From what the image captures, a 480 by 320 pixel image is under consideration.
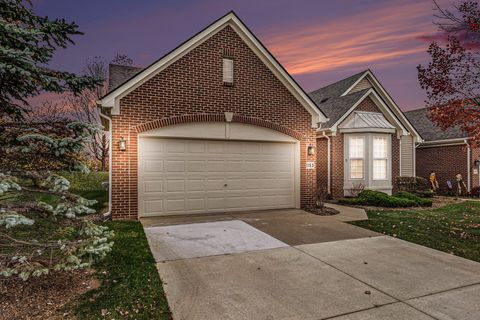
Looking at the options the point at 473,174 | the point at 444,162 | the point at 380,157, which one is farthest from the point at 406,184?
the point at 473,174

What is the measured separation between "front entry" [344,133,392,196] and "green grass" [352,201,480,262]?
330cm

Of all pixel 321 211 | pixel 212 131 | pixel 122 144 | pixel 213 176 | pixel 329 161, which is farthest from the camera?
pixel 329 161

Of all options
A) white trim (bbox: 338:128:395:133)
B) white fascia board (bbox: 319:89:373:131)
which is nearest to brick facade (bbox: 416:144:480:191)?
white trim (bbox: 338:128:395:133)

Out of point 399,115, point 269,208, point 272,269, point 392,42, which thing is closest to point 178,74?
point 269,208

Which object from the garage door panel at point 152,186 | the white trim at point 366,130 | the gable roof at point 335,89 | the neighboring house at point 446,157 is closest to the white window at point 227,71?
the garage door panel at point 152,186

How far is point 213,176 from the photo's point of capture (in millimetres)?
10102

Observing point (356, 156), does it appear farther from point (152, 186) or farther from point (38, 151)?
point (38, 151)

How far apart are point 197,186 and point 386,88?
A: 1440cm

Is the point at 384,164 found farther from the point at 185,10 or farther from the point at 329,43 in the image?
the point at 185,10

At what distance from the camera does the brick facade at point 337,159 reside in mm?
14859

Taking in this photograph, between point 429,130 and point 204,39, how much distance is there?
19.5m

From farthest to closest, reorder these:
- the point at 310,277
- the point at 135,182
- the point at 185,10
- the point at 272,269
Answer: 1. the point at 185,10
2. the point at 135,182
3. the point at 272,269
4. the point at 310,277

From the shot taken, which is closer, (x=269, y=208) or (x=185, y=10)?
(x=269, y=208)

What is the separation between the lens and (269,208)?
11.0m
